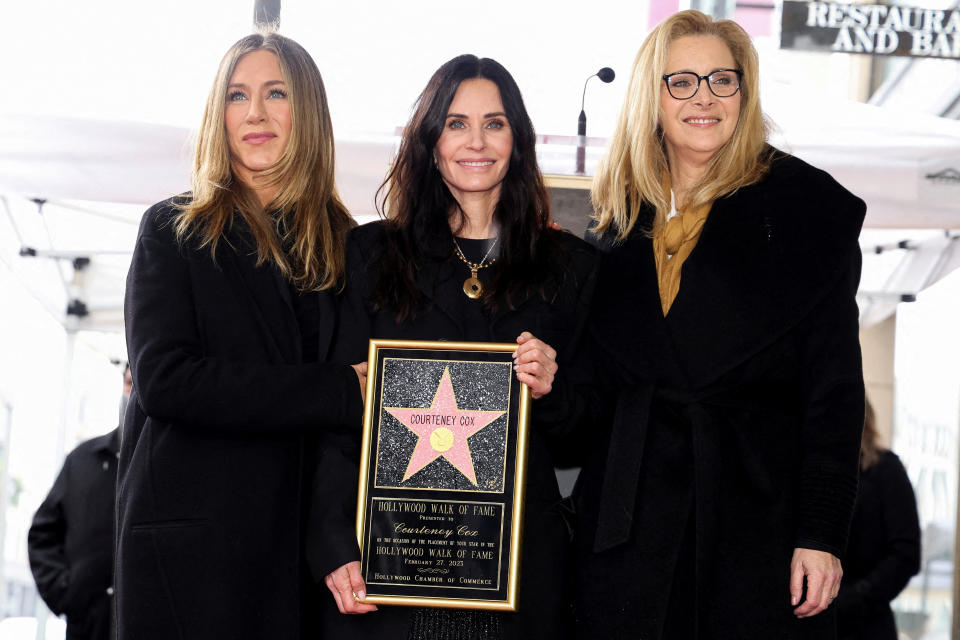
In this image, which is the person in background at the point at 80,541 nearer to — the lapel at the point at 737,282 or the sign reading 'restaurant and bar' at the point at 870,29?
the lapel at the point at 737,282

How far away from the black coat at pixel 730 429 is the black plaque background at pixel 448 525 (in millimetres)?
255

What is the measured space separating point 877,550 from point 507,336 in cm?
283

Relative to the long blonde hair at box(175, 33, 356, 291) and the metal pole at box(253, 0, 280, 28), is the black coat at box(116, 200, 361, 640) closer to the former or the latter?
the long blonde hair at box(175, 33, 356, 291)

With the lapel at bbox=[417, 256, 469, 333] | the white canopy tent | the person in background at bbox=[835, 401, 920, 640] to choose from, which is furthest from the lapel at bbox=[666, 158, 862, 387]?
the person in background at bbox=[835, 401, 920, 640]

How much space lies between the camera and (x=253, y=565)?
9.03 feet

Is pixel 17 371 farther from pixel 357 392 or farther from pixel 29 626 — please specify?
pixel 357 392

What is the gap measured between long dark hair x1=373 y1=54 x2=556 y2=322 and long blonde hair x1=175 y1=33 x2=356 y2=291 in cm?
18

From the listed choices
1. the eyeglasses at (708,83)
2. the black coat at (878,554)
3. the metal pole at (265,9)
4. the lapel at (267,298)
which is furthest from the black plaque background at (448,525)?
the metal pole at (265,9)

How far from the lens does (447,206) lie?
3020 mm

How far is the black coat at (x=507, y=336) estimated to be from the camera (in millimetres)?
2658

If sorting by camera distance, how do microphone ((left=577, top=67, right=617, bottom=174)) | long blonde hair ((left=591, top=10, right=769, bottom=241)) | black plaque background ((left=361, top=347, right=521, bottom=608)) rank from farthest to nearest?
1. microphone ((left=577, top=67, right=617, bottom=174))
2. long blonde hair ((left=591, top=10, right=769, bottom=241))
3. black plaque background ((left=361, top=347, right=521, bottom=608))

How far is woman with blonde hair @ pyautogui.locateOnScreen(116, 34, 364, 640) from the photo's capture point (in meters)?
2.70

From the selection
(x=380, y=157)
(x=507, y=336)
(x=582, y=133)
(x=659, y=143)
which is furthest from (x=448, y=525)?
(x=380, y=157)

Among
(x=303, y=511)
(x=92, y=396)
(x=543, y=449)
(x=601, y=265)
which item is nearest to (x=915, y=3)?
(x=601, y=265)
